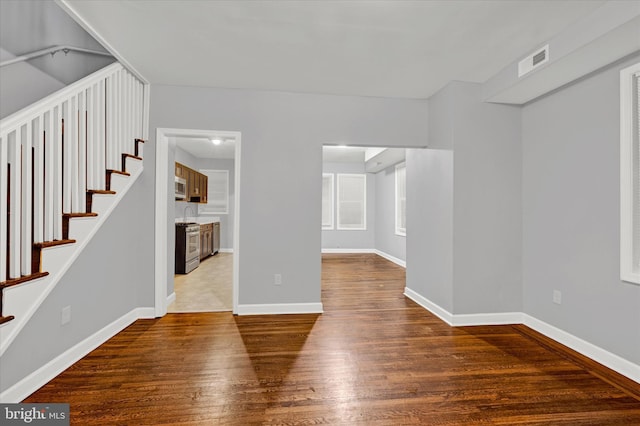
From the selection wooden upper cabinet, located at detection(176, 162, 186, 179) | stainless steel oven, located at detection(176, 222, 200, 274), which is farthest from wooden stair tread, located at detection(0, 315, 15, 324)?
wooden upper cabinet, located at detection(176, 162, 186, 179)

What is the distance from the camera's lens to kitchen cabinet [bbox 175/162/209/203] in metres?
6.39

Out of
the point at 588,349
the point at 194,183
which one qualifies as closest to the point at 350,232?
the point at 194,183

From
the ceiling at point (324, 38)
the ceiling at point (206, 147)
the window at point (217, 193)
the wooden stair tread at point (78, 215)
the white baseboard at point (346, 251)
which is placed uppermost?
the ceiling at point (206, 147)

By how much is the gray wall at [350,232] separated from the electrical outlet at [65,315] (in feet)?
22.4

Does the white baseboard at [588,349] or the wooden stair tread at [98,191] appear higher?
the wooden stair tread at [98,191]

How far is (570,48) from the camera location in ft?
7.50

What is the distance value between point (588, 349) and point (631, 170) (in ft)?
4.96

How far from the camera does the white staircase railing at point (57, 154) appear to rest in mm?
1773

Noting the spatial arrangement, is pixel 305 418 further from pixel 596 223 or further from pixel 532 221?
pixel 532 221

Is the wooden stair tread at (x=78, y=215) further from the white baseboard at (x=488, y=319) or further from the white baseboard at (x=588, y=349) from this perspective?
the white baseboard at (x=588, y=349)

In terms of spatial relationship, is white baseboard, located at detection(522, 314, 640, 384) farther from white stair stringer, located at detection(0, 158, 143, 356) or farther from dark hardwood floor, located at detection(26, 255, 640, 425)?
white stair stringer, located at detection(0, 158, 143, 356)

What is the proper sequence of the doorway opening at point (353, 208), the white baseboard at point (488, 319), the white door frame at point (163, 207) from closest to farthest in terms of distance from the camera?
the white baseboard at point (488, 319), the white door frame at point (163, 207), the doorway opening at point (353, 208)

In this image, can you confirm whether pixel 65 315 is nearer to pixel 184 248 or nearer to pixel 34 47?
pixel 34 47

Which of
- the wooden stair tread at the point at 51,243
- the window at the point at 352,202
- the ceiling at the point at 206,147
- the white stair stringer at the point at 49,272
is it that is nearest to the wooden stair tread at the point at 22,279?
the white stair stringer at the point at 49,272
